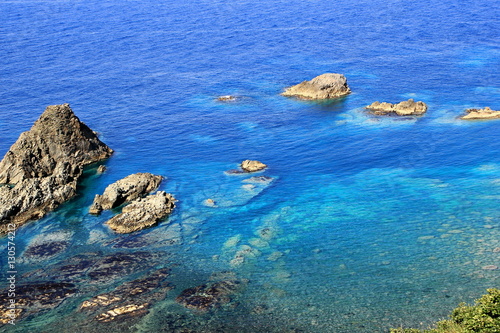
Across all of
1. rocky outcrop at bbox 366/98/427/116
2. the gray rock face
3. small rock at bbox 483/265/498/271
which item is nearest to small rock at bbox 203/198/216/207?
the gray rock face

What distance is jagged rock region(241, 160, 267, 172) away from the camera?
83.7 meters

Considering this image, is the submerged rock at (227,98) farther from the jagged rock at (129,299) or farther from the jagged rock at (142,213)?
the jagged rock at (129,299)

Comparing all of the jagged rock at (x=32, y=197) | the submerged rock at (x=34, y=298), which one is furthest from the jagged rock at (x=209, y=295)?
the jagged rock at (x=32, y=197)

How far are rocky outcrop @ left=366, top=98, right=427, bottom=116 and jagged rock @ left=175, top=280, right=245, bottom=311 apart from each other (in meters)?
63.3

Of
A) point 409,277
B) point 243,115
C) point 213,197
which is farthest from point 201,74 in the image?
point 409,277

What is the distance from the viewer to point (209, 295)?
51.5 metres

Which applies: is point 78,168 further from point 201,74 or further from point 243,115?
point 201,74

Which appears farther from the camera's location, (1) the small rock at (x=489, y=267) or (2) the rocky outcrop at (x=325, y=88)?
(2) the rocky outcrop at (x=325, y=88)

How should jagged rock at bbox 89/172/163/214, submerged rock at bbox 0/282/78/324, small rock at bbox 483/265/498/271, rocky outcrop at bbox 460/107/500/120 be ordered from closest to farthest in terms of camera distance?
submerged rock at bbox 0/282/78/324
small rock at bbox 483/265/498/271
jagged rock at bbox 89/172/163/214
rocky outcrop at bbox 460/107/500/120

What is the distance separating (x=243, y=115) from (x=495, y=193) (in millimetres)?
53232

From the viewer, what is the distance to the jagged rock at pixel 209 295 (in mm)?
50062

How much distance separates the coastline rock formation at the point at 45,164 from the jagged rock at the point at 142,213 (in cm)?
1106

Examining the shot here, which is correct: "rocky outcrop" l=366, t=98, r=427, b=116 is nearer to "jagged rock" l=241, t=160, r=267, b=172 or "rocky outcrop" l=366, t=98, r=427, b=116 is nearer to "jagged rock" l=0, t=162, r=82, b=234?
"jagged rock" l=241, t=160, r=267, b=172

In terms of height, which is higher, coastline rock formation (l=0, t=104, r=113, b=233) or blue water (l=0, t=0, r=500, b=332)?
coastline rock formation (l=0, t=104, r=113, b=233)
